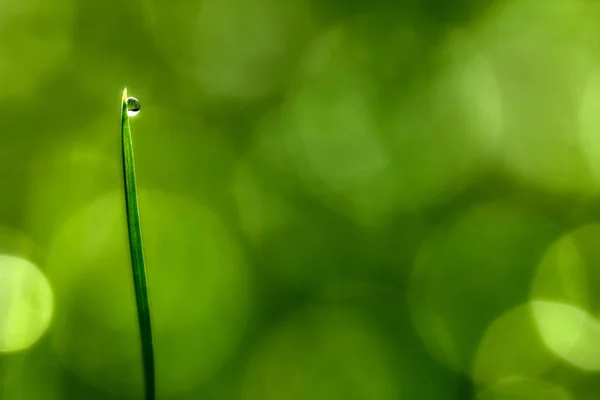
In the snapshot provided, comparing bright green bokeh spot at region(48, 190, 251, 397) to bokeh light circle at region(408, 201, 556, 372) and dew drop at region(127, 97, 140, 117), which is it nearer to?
bokeh light circle at region(408, 201, 556, 372)

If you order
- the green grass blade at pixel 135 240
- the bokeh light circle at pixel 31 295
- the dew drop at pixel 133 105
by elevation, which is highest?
the bokeh light circle at pixel 31 295

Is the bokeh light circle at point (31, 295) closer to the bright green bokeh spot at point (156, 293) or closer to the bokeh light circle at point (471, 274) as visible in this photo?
the bright green bokeh spot at point (156, 293)

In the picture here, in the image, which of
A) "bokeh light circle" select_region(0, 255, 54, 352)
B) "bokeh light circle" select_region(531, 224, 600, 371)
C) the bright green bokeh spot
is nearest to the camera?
"bokeh light circle" select_region(0, 255, 54, 352)

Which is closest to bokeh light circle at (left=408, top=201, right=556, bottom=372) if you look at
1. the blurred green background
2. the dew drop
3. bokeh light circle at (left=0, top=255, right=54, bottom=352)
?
the blurred green background

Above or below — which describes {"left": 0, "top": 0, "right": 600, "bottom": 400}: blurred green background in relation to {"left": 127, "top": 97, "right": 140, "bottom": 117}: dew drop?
above

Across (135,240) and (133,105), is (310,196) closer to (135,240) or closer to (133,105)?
(133,105)

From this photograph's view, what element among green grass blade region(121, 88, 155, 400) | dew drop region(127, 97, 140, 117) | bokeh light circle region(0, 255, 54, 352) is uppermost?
bokeh light circle region(0, 255, 54, 352)

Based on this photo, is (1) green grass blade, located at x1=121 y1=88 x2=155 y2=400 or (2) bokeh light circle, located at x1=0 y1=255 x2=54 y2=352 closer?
(1) green grass blade, located at x1=121 y1=88 x2=155 y2=400

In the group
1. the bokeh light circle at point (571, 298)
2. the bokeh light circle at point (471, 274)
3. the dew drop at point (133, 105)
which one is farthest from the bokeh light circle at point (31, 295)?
the bokeh light circle at point (571, 298)
